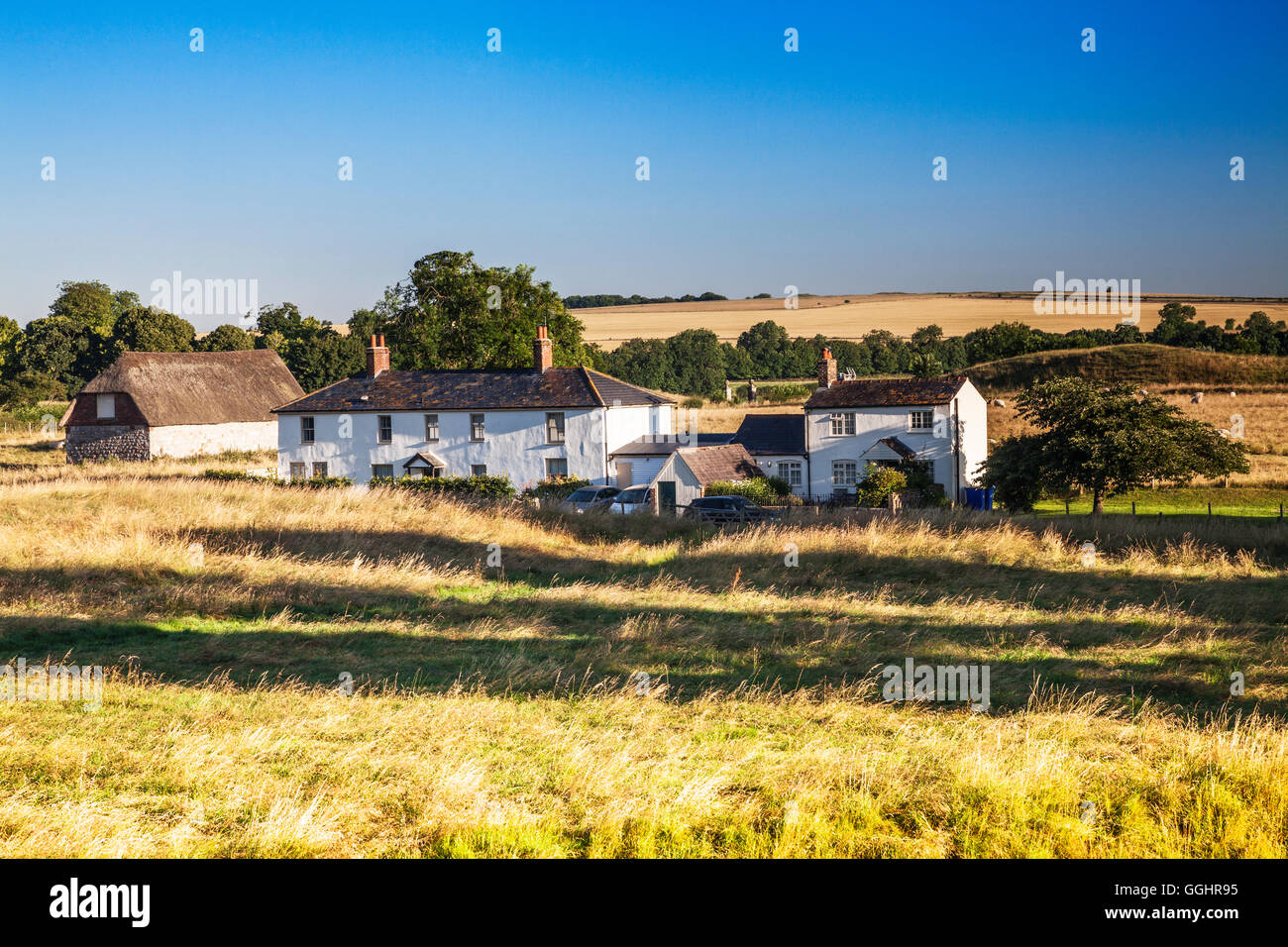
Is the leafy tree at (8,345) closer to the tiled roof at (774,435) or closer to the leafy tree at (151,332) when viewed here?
the leafy tree at (151,332)

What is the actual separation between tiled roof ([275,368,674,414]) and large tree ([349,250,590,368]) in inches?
421

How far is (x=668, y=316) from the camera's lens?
456 ft

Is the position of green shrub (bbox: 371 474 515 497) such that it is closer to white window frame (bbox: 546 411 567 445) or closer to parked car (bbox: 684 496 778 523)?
white window frame (bbox: 546 411 567 445)

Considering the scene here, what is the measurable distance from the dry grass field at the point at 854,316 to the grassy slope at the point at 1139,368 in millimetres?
25007

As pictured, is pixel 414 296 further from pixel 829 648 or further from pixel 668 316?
pixel 668 316

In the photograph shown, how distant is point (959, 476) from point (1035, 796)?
41.8 m

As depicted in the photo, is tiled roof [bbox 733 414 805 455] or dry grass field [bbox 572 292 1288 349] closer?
tiled roof [bbox 733 414 805 455]

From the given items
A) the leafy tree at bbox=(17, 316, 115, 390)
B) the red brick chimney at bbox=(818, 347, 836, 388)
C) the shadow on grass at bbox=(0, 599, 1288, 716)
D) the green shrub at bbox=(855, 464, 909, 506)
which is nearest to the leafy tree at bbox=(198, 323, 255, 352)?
the leafy tree at bbox=(17, 316, 115, 390)

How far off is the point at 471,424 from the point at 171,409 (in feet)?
70.2

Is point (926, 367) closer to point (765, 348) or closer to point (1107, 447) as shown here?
point (765, 348)

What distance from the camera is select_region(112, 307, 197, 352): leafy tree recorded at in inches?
3445

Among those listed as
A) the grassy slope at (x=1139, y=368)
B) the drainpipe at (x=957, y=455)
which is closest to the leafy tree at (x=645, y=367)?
the grassy slope at (x=1139, y=368)

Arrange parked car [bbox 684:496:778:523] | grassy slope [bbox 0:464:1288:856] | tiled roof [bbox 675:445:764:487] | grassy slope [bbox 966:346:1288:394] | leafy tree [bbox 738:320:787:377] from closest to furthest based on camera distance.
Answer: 1. grassy slope [bbox 0:464:1288:856]
2. parked car [bbox 684:496:778:523]
3. tiled roof [bbox 675:445:764:487]
4. grassy slope [bbox 966:346:1288:394]
5. leafy tree [bbox 738:320:787:377]
